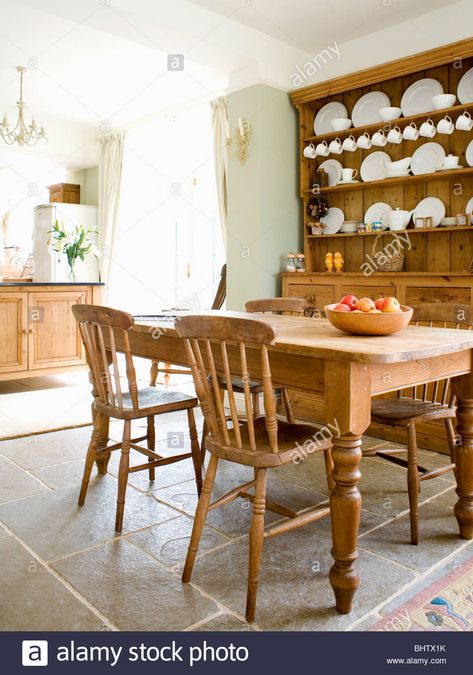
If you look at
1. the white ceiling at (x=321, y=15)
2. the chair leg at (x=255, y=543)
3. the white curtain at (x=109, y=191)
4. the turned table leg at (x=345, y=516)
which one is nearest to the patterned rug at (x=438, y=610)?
the turned table leg at (x=345, y=516)

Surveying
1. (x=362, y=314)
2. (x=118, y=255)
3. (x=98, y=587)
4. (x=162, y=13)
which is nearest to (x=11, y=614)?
(x=98, y=587)

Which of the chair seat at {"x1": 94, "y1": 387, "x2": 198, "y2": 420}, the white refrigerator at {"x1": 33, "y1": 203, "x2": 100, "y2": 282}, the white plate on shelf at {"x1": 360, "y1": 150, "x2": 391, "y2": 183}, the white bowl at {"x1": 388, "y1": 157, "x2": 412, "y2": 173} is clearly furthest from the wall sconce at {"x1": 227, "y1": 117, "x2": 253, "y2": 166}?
the white refrigerator at {"x1": 33, "y1": 203, "x2": 100, "y2": 282}

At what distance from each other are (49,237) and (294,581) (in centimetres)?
750

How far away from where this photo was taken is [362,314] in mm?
2082

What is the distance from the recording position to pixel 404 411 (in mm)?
2488

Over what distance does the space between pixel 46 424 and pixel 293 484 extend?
2.05 meters

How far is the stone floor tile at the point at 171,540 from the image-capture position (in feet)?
7.32

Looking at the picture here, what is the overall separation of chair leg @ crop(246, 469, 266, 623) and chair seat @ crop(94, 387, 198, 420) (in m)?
0.73

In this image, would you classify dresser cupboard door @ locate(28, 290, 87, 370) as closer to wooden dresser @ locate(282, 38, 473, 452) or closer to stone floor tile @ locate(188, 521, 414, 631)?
wooden dresser @ locate(282, 38, 473, 452)

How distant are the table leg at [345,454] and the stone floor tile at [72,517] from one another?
101 centimetres

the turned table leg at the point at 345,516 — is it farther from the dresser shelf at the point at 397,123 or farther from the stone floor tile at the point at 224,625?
the dresser shelf at the point at 397,123

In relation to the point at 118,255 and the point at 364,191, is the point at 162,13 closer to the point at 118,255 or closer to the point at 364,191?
the point at 364,191

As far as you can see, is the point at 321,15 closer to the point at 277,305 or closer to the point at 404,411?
the point at 277,305

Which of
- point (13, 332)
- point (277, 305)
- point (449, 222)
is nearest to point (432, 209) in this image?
point (449, 222)
